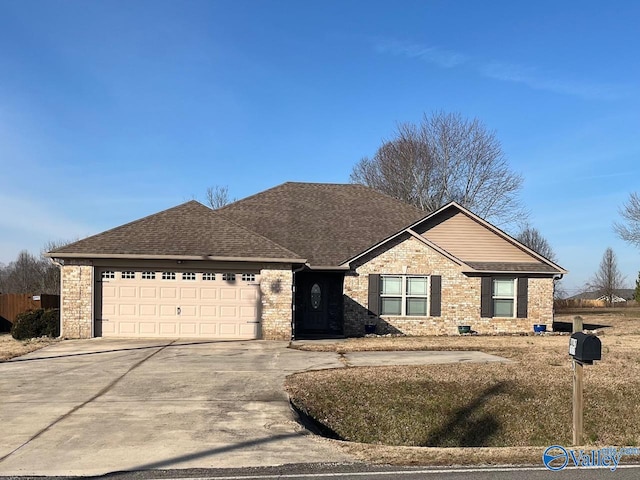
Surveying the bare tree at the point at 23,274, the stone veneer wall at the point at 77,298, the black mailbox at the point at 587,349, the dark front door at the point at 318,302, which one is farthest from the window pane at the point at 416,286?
the bare tree at the point at 23,274

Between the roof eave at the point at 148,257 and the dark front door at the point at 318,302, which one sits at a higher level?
the roof eave at the point at 148,257

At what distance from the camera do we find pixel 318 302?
23.3 m

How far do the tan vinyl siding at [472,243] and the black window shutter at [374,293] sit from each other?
3.12 metres

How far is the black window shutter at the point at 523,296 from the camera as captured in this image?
23125 millimetres

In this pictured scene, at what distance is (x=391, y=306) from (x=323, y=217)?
5956 mm

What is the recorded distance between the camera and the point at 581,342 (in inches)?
309

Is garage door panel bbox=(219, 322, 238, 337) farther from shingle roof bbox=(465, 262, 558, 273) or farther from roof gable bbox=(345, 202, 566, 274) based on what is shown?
shingle roof bbox=(465, 262, 558, 273)

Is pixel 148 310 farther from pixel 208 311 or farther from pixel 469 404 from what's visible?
pixel 469 404

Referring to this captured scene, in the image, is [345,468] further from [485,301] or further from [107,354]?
[485,301]

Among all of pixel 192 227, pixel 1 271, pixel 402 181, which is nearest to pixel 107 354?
pixel 192 227

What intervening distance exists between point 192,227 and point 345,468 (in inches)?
601

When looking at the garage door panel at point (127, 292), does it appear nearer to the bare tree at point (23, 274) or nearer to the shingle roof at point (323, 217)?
the shingle roof at point (323, 217)

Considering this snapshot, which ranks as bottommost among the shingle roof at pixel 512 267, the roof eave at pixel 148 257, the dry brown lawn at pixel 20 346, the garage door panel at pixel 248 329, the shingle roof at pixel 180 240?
the dry brown lawn at pixel 20 346

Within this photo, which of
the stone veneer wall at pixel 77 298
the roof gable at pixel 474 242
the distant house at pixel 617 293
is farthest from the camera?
the distant house at pixel 617 293
